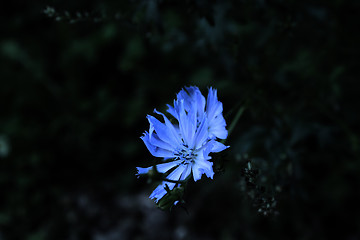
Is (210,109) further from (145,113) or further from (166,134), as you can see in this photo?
(145,113)

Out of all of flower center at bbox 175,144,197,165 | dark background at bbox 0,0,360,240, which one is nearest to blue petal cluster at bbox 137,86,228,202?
flower center at bbox 175,144,197,165

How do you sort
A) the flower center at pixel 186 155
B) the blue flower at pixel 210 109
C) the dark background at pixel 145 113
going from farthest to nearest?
the dark background at pixel 145 113
the flower center at pixel 186 155
the blue flower at pixel 210 109

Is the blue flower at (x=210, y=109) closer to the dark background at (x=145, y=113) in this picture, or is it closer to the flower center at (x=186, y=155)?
the flower center at (x=186, y=155)

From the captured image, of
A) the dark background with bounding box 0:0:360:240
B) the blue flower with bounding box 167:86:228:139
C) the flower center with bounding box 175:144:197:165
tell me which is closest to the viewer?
the blue flower with bounding box 167:86:228:139

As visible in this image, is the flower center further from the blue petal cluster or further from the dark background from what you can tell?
the dark background

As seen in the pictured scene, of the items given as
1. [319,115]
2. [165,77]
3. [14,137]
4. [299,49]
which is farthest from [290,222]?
[14,137]

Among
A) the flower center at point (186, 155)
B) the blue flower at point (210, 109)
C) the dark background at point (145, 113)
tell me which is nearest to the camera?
the blue flower at point (210, 109)

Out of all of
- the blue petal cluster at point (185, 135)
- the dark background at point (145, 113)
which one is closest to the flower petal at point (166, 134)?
the blue petal cluster at point (185, 135)
